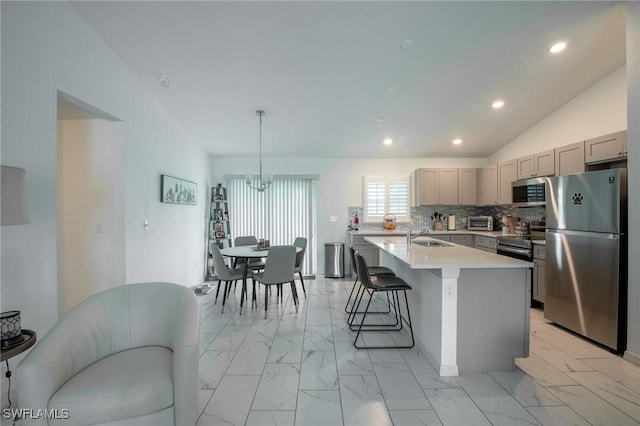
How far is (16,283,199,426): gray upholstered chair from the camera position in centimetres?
130

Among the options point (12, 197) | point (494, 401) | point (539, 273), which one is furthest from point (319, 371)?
point (539, 273)

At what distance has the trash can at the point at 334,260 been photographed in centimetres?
558

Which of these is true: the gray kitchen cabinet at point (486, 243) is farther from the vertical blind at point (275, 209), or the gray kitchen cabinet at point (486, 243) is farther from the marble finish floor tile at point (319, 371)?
the marble finish floor tile at point (319, 371)

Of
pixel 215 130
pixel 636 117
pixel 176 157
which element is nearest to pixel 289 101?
pixel 215 130

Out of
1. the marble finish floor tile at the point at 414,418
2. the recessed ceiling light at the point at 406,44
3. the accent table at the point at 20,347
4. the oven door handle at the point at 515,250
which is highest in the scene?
the recessed ceiling light at the point at 406,44

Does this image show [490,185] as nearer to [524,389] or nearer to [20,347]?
[524,389]

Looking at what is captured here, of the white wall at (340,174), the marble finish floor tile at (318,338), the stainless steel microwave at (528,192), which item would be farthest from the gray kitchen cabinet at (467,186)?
the marble finish floor tile at (318,338)

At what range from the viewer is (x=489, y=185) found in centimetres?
516

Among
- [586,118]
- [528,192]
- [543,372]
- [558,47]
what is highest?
[558,47]

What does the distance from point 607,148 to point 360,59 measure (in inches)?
107

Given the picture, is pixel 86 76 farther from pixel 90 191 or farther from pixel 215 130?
pixel 215 130

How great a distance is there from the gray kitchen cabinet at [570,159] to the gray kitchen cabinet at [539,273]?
963mm

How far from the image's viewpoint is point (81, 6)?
2.29 metres

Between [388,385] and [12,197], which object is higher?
[12,197]
